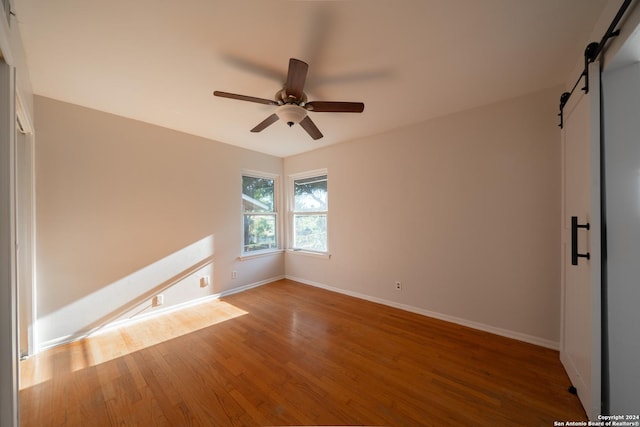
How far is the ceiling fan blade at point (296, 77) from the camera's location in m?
1.45

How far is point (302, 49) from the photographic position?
164cm

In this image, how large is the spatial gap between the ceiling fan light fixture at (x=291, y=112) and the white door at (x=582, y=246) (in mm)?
1908

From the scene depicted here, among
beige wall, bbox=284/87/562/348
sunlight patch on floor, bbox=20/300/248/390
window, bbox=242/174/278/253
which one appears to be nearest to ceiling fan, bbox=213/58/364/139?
beige wall, bbox=284/87/562/348

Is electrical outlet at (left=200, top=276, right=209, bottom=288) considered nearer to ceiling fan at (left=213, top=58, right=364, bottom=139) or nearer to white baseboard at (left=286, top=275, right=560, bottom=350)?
white baseboard at (left=286, top=275, right=560, bottom=350)

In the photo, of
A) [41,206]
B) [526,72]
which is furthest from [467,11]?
[41,206]

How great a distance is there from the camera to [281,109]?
6.14 feet

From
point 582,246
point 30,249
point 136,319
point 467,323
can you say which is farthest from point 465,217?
point 30,249

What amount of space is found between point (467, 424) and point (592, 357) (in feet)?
2.75

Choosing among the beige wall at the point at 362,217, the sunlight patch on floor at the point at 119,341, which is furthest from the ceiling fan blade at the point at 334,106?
the sunlight patch on floor at the point at 119,341

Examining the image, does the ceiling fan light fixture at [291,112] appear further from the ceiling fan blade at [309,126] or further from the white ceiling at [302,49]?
the white ceiling at [302,49]

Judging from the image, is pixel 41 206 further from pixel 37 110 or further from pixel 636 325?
pixel 636 325

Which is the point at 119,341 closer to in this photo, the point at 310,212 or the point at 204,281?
the point at 204,281

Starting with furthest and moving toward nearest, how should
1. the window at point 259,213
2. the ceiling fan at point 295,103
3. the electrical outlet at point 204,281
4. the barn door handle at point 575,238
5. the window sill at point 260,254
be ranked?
1. the window at point 259,213
2. the window sill at point 260,254
3. the electrical outlet at point 204,281
4. the ceiling fan at point 295,103
5. the barn door handle at point 575,238

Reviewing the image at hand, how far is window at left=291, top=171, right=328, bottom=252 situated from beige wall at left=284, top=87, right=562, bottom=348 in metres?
0.49
